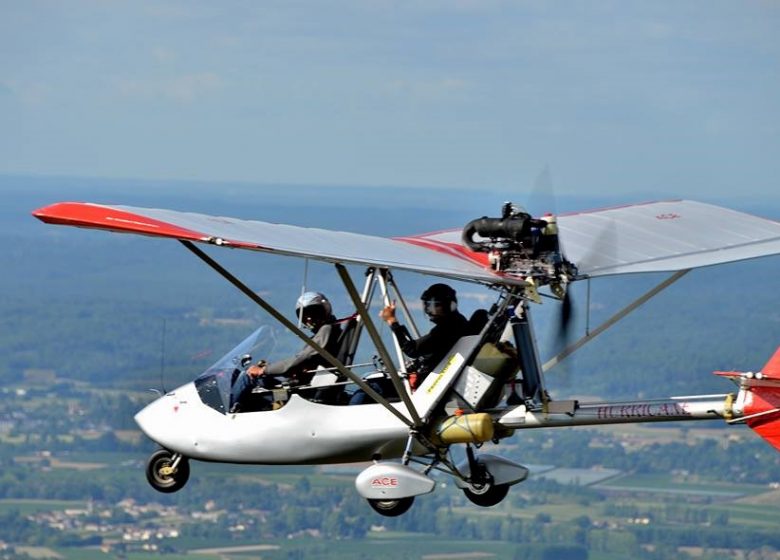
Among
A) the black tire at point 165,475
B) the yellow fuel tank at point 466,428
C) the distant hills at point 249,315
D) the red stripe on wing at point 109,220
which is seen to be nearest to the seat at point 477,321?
A: the yellow fuel tank at point 466,428

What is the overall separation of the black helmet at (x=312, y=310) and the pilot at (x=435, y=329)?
1057mm

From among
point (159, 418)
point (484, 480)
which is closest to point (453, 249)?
point (484, 480)

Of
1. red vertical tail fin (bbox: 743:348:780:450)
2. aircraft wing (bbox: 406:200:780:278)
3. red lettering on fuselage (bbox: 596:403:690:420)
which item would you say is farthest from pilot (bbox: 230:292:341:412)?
red vertical tail fin (bbox: 743:348:780:450)

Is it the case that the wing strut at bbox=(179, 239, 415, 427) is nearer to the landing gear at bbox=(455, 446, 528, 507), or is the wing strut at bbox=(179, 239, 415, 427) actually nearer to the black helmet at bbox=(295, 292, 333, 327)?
the black helmet at bbox=(295, 292, 333, 327)

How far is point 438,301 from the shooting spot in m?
25.5

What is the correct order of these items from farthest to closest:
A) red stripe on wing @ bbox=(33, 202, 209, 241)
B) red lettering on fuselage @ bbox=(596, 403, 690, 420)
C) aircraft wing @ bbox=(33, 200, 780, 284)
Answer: red lettering on fuselage @ bbox=(596, 403, 690, 420)
aircraft wing @ bbox=(33, 200, 780, 284)
red stripe on wing @ bbox=(33, 202, 209, 241)

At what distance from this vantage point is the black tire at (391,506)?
84.2ft

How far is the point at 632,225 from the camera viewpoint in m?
29.5

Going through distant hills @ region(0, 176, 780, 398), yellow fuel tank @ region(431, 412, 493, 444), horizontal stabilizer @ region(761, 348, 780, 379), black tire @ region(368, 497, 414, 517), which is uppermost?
horizontal stabilizer @ region(761, 348, 780, 379)

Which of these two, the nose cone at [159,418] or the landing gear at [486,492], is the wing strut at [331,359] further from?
the nose cone at [159,418]

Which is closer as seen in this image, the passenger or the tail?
the tail

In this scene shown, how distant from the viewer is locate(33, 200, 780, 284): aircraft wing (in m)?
23.5

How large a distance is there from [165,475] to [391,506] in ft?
11.0

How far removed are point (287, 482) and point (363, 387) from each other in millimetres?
83376
